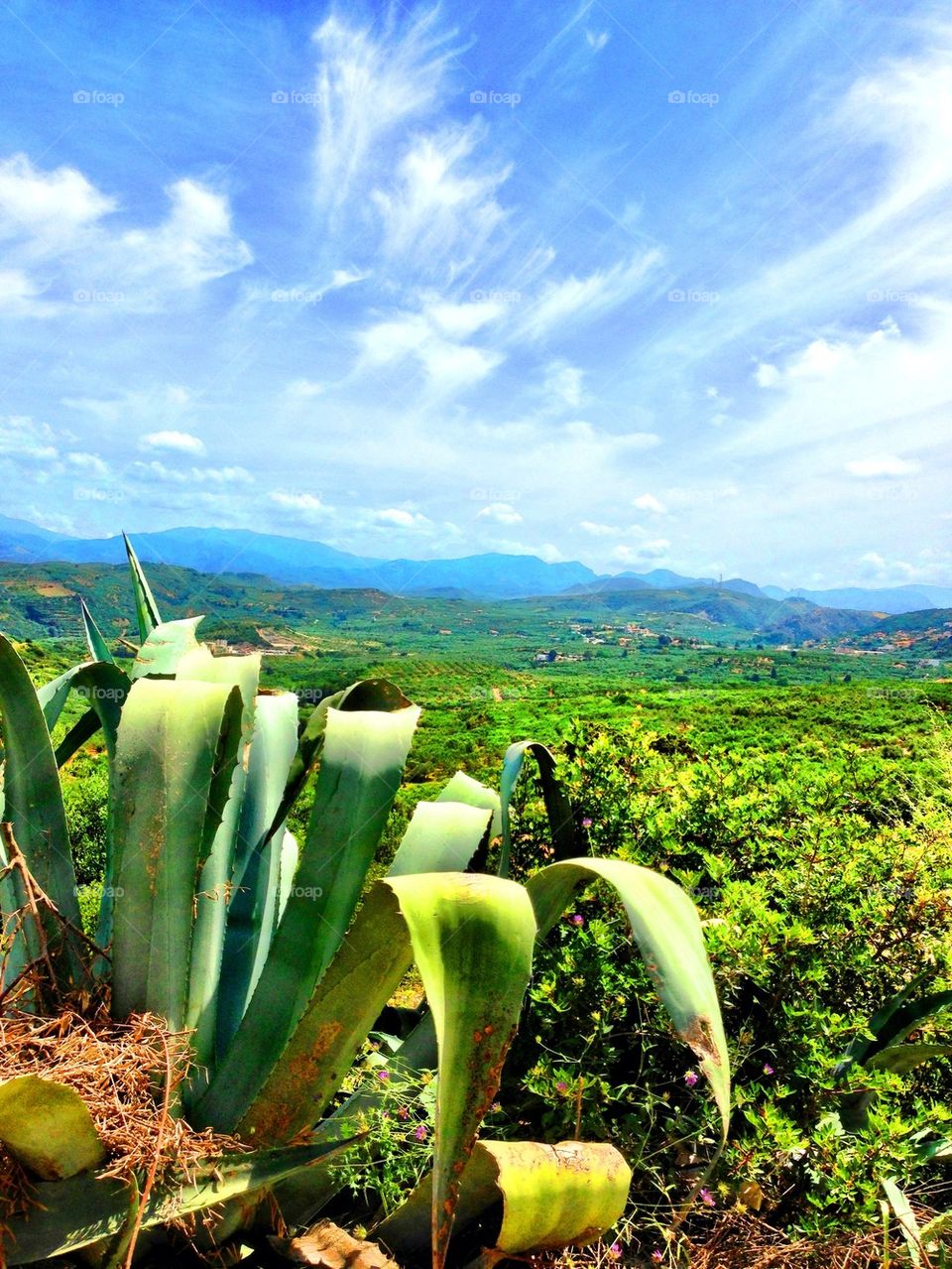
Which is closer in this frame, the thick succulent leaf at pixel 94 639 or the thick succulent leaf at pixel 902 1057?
the thick succulent leaf at pixel 902 1057

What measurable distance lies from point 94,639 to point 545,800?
1.40 metres

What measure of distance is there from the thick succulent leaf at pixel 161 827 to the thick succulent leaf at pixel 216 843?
6cm

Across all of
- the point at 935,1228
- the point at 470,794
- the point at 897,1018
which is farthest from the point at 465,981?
the point at 897,1018

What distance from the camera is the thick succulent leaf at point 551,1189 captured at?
1.11 meters

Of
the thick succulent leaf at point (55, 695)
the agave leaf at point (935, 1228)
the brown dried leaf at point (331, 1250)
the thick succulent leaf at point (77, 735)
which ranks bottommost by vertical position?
the agave leaf at point (935, 1228)

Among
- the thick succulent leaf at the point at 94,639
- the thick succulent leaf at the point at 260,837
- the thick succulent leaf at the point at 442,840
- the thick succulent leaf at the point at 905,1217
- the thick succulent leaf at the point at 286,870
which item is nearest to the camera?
the thick succulent leaf at the point at 905,1217

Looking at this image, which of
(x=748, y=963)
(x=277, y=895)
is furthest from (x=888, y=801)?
(x=277, y=895)

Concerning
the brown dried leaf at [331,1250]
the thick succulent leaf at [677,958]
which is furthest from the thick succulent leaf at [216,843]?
the thick succulent leaf at [677,958]

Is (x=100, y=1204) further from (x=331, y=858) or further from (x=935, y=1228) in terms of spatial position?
(x=935, y=1228)

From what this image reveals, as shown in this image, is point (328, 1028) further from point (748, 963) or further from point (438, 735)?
point (438, 735)

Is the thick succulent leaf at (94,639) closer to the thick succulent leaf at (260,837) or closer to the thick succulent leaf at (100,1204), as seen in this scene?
the thick succulent leaf at (260,837)

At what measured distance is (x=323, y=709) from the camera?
70.2 inches

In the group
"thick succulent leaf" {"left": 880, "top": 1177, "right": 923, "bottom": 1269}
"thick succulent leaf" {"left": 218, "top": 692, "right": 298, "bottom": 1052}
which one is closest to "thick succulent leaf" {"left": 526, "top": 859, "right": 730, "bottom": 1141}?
"thick succulent leaf" {"left": 880, "top": 1177, "right": 923, "bottom": 1269}

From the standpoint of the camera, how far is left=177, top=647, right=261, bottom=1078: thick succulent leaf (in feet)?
4.88
